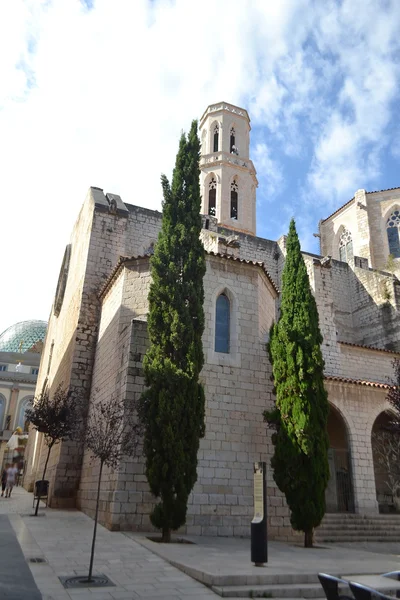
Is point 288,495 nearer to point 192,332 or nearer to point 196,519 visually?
point 196,519

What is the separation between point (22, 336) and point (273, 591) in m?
60.7

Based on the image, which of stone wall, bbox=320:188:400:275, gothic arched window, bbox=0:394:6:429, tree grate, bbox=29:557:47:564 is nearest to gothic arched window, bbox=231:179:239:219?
stone wall, bbox=320:188:400:275

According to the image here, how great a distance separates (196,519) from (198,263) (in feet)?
19.3

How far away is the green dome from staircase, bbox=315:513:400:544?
52059 mm

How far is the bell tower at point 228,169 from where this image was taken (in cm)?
2998

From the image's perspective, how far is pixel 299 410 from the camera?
1040 centimetres

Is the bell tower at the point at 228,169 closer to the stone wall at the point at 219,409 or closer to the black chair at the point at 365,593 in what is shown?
the stone wall at the point at 219,409

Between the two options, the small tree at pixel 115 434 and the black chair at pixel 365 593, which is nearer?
the black chair at pixel 365 593

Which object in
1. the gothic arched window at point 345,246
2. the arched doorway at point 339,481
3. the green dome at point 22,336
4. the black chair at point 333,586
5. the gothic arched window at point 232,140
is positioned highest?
the gothic arched window at point 232,140

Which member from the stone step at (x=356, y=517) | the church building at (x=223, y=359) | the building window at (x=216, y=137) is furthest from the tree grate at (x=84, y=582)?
the building window at (x=216, y=137)

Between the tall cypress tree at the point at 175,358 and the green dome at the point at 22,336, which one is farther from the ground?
the green dome at the point at 22,336

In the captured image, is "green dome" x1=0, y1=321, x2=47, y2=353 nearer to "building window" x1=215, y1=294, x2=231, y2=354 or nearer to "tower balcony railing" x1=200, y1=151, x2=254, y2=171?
"tower balcony railing" x1=200, y1=151, x2=254, y2=171

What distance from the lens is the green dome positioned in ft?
195

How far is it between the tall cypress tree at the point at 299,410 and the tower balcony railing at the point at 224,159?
20.9 metres
